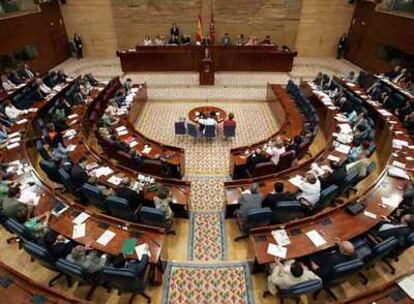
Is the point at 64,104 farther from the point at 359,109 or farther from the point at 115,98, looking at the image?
the point at 359,109

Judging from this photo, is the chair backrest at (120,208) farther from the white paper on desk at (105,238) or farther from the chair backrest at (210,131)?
the chair backrest at (210,131)

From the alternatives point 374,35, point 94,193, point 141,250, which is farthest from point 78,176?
point 374,35

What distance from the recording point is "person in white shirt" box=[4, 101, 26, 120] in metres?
10.1

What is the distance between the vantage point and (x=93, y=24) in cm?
1961

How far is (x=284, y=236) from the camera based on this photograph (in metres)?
5.45

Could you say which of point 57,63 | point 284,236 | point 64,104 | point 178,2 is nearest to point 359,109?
point 284,236

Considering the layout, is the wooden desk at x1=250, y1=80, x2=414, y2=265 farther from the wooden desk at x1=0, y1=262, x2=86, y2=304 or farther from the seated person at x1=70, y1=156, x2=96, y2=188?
the seated person at x1=70, y1=156, x2=96, y2=188

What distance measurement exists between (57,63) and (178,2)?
30.5ft

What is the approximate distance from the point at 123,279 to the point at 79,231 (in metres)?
1.59

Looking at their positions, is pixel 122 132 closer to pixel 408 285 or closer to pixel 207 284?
pixel 207 284

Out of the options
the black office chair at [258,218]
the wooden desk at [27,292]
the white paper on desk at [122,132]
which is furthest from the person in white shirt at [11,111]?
the black office chair at [258,218]

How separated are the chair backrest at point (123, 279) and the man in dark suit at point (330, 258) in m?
3.16

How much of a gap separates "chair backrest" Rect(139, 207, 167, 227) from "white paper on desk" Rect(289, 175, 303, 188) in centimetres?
343

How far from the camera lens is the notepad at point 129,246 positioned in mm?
5137
